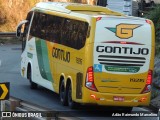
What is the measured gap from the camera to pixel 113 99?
1683 cm

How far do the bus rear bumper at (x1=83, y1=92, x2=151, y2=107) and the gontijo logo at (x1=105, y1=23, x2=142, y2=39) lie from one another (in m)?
1.67

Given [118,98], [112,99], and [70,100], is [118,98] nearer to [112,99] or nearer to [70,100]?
[112,99]

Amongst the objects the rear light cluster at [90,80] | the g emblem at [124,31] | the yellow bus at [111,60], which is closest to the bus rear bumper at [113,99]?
the yellow bus at [111,60]

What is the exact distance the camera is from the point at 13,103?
14672mm

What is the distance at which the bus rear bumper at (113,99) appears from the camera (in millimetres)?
16750

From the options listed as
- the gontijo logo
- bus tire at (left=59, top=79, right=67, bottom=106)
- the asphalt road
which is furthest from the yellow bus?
bus tire at (left=59, top=79, right=67, bottom=106)

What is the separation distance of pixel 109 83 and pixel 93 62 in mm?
741

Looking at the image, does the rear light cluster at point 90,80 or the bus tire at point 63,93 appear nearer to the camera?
the rear light cluster at point 90,80

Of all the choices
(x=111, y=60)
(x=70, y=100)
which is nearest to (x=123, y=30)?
(x=111, y=60)

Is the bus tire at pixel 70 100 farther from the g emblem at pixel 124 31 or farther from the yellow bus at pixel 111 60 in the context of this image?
the g emblem at pixel 124 31

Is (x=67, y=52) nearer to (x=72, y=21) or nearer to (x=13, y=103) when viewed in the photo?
(x=72, y=21)

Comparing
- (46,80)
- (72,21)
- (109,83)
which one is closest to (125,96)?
(109,83)

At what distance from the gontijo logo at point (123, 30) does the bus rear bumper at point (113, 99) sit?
167 cm

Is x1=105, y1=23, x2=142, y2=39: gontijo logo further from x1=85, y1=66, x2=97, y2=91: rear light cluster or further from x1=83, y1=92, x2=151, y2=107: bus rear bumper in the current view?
x1=83, y1=92, x2=151, y2=107: bus rear bumper
